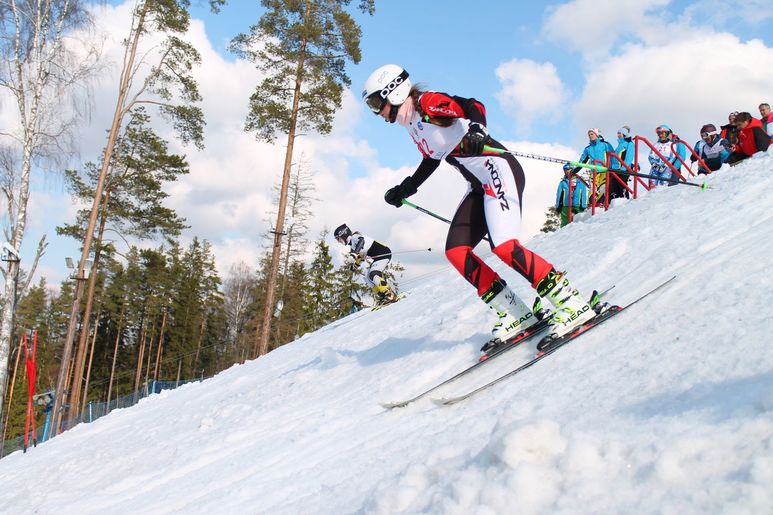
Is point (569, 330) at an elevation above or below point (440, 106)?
below

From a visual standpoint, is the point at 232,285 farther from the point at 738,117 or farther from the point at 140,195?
the point at 738,117

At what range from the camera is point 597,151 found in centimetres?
1188

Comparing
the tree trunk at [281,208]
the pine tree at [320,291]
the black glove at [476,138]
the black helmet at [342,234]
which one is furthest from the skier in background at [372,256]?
the pine tree at [320,291]

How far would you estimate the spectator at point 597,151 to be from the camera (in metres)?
11.8

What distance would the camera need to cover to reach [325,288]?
4031 cm

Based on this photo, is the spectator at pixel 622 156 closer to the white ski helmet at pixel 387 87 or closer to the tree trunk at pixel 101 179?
the white ski helmet at pixel 387 87

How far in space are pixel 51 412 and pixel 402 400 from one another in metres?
14.5

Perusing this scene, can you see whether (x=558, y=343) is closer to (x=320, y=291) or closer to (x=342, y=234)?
(x=342, y=234)

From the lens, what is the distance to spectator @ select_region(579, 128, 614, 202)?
1177cm

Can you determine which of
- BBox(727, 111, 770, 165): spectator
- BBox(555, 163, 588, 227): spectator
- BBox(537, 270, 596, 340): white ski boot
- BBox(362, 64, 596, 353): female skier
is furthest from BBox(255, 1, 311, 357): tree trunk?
BBox(537, 270, 596, 340): white ski boot

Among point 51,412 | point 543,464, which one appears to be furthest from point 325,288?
point 543,464

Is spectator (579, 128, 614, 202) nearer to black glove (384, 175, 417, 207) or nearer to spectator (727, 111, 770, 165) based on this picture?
spectator (727, 111, 770, 165)

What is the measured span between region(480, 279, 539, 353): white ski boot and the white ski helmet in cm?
166

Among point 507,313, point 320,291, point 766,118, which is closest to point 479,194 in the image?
point 507,313
